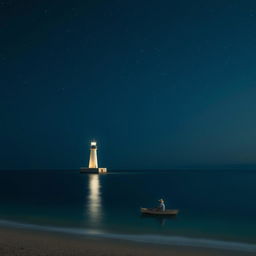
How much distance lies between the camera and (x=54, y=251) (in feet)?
48.0

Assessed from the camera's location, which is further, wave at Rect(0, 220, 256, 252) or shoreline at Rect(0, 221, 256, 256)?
wave at Rect(0, 220, 256, 252)

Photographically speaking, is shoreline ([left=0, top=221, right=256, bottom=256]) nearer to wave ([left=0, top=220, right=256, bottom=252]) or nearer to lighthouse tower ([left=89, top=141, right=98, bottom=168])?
wave ([left=0, top=220, right=256, bottom=252])

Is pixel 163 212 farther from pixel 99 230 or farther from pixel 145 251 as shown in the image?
pixel 145 251

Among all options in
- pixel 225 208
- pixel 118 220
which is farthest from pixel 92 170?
pixel 118 220

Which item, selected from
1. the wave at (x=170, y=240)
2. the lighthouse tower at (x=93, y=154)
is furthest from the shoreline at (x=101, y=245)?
the lighthouse tower at (x=93, y=154)

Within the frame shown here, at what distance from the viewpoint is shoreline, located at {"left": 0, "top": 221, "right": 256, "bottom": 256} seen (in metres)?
15.1

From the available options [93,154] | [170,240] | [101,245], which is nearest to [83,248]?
[101,245]

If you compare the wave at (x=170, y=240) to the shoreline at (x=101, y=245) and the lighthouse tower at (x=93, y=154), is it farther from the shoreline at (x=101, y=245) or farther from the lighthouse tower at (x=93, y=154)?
the lighthouse tower at (x=93, y=154)

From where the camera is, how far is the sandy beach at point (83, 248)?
572 inches

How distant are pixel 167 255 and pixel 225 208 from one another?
26015 millimetres

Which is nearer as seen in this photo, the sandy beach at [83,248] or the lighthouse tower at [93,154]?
the sandy beach at [83,248]

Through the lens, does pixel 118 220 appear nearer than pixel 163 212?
No

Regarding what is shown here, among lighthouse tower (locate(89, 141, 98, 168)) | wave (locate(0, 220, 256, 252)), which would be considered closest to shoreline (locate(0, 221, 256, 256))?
wave (locate(0, 220, 256, 252))

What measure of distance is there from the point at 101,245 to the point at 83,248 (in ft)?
5.64
